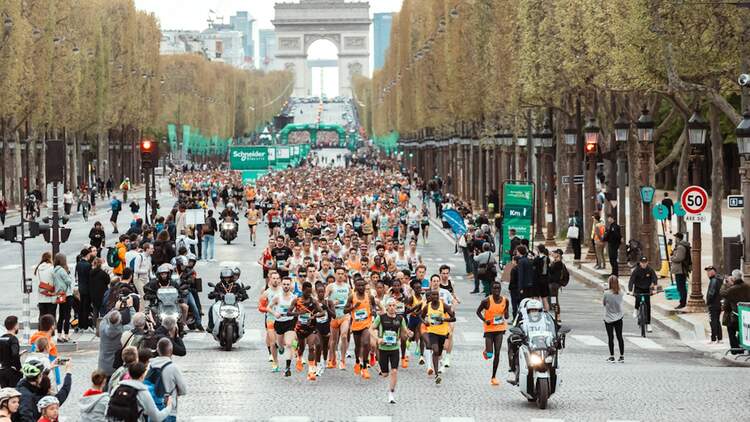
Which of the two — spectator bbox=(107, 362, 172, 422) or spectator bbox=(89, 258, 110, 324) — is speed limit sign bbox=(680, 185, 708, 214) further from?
spectator bbox=(107, 362, 172, 422)

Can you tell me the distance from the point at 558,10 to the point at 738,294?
24.4m

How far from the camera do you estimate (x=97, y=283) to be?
30.0m

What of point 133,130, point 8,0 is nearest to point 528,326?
point 8,0

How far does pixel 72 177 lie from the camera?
98312mm

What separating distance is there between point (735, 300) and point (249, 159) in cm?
6758

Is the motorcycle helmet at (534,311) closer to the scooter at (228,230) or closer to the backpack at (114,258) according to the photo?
the backpack at (114,258)

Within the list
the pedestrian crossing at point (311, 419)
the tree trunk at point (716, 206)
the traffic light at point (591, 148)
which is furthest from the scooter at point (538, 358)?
the traffic light at point (591, 148)

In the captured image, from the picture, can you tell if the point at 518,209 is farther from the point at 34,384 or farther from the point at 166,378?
the point at 34,384

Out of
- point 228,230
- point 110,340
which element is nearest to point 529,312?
point 110,340

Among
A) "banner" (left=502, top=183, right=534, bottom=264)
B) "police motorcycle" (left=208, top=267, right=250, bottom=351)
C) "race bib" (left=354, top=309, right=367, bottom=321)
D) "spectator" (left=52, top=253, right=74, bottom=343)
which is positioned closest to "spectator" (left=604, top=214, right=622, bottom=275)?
"banner" (left=502, top=183, right=534, bottom=264)

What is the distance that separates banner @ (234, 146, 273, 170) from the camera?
93.1 meters

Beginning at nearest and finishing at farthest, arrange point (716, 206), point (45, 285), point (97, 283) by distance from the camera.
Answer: point (45, 285)
point (97, 283)
point (716, 206)

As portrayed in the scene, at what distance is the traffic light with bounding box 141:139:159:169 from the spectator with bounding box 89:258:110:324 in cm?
1734

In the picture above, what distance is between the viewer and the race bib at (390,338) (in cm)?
2244
